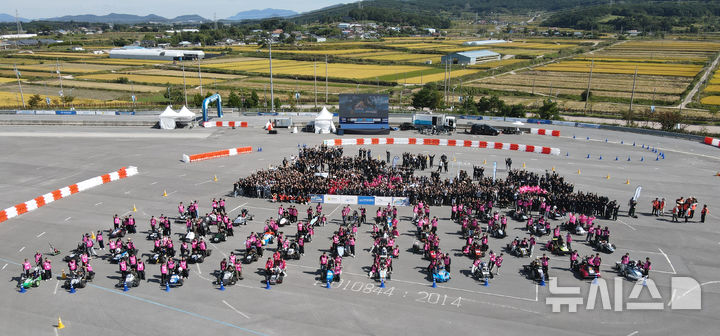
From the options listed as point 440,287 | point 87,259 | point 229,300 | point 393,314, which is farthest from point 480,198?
point 87,259

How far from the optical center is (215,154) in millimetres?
49250

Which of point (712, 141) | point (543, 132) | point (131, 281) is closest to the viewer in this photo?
point (131, 281)

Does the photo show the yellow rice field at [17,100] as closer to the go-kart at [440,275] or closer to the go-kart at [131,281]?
the go-kart at [131,281]

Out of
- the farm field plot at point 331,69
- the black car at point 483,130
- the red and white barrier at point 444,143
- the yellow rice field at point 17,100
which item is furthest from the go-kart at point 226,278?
the farm field plot at point 331,69

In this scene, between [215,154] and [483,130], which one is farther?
[483,130]

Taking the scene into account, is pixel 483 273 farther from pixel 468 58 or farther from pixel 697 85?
pixel 468 58

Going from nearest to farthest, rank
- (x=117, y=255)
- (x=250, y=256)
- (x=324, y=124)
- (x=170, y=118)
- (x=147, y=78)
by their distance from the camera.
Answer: (x=250, y=256)
(x=117, y=255)
(x=324, y=124)
(x=170, y=118)
(x=147, y=78)

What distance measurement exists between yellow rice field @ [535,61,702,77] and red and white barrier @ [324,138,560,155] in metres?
81.9

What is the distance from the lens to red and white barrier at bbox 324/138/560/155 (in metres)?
52.8

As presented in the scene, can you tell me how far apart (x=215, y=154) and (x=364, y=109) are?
2018 cm

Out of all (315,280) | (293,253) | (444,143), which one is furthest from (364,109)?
(315,280)

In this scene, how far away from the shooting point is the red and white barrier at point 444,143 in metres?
52.8

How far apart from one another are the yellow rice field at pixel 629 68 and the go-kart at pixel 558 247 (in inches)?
4241

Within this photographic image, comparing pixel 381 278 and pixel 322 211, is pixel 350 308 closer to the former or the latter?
pixel 381 278
